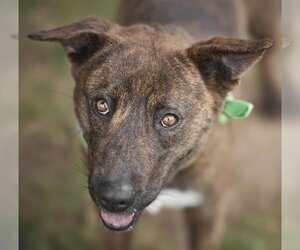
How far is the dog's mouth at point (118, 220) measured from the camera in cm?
183

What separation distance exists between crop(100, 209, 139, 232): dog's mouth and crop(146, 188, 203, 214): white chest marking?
39 cm

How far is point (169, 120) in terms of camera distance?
5.92 ft

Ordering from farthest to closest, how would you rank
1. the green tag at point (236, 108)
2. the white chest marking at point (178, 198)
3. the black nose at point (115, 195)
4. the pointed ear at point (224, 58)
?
1. the white chest marking at point (178, 198)
2. the green tag at point (236, 108)
3. the pointed ear at point (224, 58)
4. the black nose at point (115, 195)

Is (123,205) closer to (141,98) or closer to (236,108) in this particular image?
(141,98)

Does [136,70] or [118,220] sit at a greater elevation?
[136,70]

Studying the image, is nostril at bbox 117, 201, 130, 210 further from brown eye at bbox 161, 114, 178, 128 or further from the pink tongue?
brown eye at bbox 161, 114, 178, 128

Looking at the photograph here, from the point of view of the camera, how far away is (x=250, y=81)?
294cm

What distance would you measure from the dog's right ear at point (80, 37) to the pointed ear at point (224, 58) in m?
0.28

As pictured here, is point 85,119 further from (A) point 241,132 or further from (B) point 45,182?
(A) point 241,132

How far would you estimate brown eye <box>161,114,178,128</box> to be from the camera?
1799mm

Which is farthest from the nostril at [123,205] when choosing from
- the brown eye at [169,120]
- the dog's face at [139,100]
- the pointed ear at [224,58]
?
the pointed ear at [224,58]

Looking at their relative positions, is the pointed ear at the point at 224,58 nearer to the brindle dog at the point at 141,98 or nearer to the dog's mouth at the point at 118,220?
the brindle dog at the point at 141,98

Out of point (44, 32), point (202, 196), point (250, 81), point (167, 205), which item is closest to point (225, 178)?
point (202, 196)

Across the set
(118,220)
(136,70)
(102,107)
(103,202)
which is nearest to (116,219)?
(118,220)
